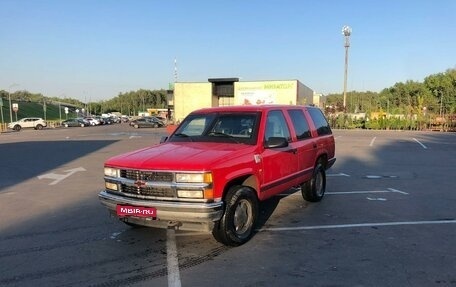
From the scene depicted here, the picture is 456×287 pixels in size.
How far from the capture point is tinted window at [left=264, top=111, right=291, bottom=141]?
7.13 meters

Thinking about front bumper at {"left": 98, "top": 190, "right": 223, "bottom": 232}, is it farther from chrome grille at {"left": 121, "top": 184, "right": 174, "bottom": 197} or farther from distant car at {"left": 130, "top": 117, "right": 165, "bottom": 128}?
distant car at {"left": 130, "top": 117, "right": 165, "bottom": 128}

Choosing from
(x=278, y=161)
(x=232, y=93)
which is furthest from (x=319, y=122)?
(x=232, y=93)

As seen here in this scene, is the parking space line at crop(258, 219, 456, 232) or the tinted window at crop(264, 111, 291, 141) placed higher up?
the tinted window at crop(264, 111, 291, 141)

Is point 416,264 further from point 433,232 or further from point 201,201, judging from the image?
point 201,201

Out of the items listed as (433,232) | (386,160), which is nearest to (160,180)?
(433,232)

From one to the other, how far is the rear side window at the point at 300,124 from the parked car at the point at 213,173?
0.26ft

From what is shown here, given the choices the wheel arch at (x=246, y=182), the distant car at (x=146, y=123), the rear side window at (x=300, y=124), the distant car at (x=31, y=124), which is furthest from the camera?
the distant car at (x=31, y=124)

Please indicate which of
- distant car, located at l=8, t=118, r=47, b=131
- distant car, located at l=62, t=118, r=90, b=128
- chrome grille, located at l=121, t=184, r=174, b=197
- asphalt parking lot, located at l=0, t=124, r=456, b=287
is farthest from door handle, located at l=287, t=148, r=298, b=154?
distant car, located at l=62, t=118, r=90, b=128

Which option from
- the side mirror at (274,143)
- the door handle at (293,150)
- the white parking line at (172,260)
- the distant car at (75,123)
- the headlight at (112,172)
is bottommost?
the distant car at (75,123)

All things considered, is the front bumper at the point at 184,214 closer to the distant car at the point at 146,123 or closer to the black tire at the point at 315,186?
the black tire at the point at 315,186

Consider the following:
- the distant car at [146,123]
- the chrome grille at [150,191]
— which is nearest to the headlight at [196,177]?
the chrome grille at [150,191]

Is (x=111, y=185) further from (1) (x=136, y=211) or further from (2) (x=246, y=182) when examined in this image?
(2) (x=246, y=182)

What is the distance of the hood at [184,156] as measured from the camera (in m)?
5.70

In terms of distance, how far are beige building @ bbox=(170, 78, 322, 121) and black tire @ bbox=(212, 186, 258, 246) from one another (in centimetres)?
5394
